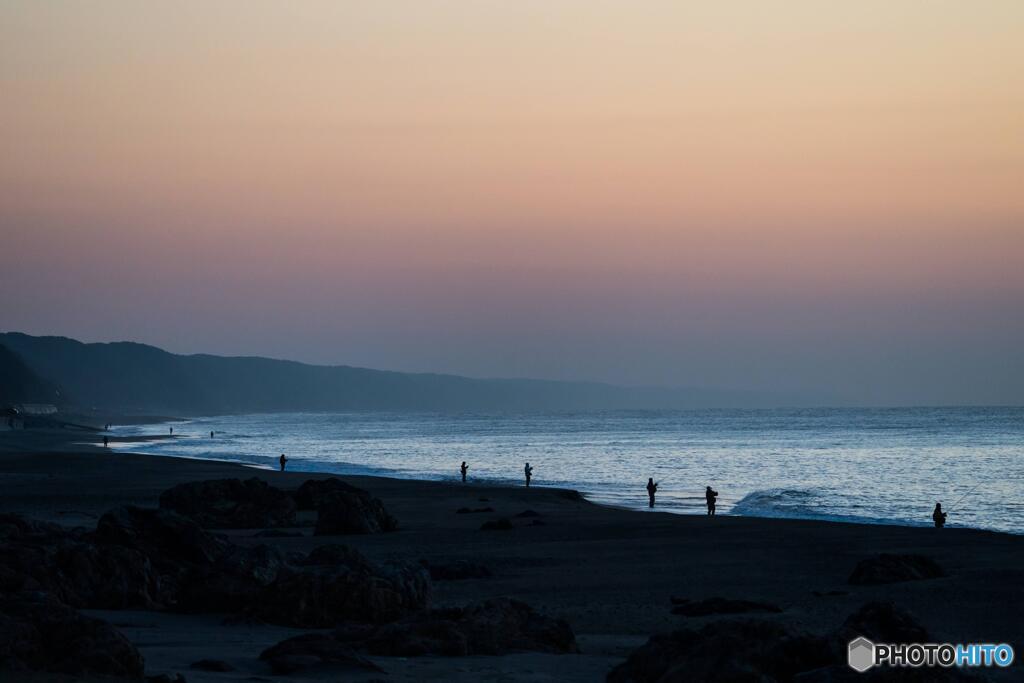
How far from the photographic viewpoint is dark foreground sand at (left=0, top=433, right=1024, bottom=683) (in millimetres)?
9695

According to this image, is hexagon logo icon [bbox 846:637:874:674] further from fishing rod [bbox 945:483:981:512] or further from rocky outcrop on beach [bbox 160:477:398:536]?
fishing rod [bbox 945:483:981:512]

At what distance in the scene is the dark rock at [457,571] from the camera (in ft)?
57.1

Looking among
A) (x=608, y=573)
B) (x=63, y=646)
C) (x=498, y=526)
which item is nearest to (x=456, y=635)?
(x=63, y=646)

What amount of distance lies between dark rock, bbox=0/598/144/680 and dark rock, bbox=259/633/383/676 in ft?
4.07

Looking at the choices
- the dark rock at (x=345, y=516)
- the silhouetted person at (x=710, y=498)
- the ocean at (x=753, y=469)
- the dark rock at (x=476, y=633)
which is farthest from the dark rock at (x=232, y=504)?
the dark rock at (x=476, y=633)

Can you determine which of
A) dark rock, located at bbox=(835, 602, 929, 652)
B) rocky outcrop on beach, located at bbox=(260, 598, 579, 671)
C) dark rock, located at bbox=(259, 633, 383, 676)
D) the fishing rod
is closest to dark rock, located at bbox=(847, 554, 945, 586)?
rocky outcrop on beach, located at bbox=(260, 598, 579, 671)

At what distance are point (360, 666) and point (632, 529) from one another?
18.9m

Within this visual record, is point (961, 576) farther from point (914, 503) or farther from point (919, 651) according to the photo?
point (914, 503)

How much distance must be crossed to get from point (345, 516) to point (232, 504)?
406 centimetres

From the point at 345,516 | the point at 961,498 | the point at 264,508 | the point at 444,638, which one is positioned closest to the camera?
the point at 444,638

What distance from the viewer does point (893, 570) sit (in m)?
17.6

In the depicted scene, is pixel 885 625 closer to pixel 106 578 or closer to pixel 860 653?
pixel 860 653

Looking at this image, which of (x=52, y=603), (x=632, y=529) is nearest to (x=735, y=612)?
(x=52, y=603)

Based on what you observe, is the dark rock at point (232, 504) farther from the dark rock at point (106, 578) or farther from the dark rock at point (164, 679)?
the dark rock at point (164, 679)
